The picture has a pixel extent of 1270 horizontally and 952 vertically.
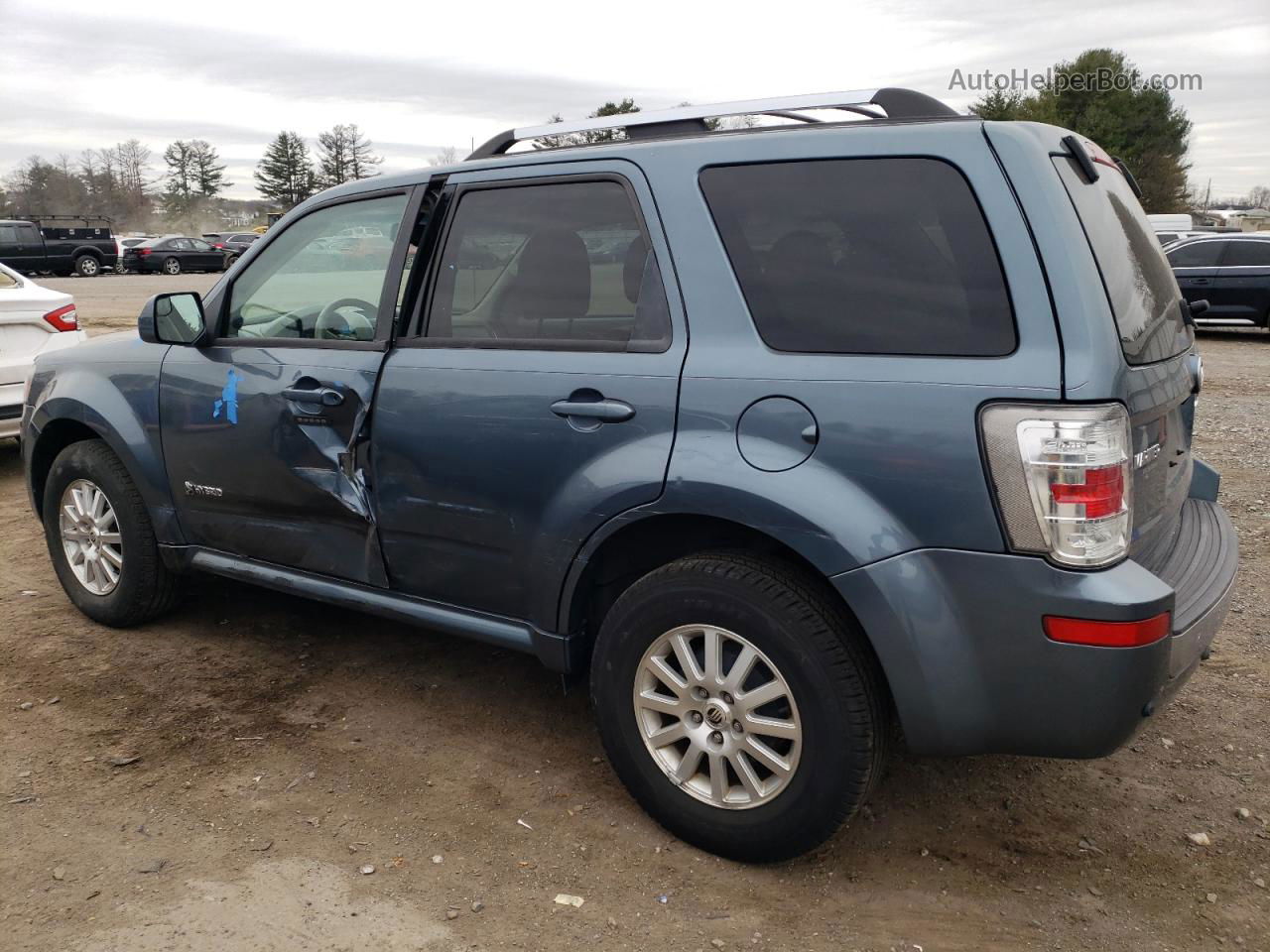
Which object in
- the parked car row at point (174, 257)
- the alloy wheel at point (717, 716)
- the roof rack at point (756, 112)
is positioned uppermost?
the parked car row at point (174, 257)

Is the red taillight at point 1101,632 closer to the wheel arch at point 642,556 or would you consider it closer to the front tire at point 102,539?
the wheel arch at point 642,556

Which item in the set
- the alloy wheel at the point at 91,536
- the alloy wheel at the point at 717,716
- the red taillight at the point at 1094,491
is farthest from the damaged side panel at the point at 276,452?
the red taillight at the point at 1094,491

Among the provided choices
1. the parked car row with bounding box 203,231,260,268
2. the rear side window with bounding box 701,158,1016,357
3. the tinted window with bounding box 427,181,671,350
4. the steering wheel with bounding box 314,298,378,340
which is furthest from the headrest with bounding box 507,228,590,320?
Answer: the parked car row with bounding box 203,231,260,268

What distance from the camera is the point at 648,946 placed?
251 centimetres

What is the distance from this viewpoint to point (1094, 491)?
2285 mm

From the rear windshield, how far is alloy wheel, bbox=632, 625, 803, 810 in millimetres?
1163

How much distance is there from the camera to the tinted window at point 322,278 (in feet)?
11.5

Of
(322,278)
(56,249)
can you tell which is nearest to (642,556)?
(322,278)

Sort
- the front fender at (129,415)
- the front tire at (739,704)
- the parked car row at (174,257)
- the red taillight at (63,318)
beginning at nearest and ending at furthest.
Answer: the front tire at (739,704) → the front fender at (129,415) → the red taillight at (63,318) → the parked car row at (174,257)

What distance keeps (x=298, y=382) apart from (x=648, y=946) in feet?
6.82

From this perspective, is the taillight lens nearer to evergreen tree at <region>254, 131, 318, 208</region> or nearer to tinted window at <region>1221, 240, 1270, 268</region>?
tinted window at <region>1221, 240, 1270, 268</region>

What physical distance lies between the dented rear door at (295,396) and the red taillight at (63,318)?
394 cm

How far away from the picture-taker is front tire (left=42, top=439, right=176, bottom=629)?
4.18m

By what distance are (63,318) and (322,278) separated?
4.58m
